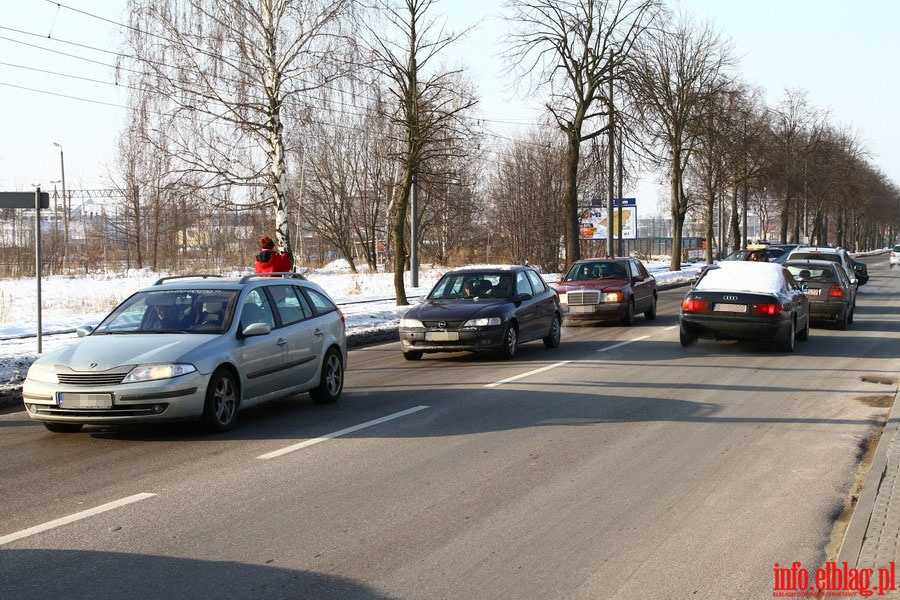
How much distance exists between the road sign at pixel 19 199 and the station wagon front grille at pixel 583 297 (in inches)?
460

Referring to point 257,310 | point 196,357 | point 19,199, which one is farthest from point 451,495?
point 19,199

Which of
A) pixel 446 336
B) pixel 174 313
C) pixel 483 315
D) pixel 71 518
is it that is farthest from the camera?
pixel 483 315

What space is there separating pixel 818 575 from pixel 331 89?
23252mm

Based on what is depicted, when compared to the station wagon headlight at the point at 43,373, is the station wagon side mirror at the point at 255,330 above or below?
above

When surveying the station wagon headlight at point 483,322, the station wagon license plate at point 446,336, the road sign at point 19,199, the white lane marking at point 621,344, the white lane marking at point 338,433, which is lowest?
the white lane marking at point 338,433

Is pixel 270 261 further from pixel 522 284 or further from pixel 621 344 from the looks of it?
pixel 621 344

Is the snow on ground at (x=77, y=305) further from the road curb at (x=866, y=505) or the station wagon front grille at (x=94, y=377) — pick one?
the road curb at (x=866, y=505)

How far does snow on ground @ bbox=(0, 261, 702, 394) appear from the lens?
17062mm

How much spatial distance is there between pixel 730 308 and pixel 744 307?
235mm

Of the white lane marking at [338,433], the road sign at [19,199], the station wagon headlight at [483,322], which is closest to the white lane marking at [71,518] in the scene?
the white lane marking at [338,433]

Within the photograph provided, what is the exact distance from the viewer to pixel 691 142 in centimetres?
4969

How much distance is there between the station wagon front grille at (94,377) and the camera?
853cm

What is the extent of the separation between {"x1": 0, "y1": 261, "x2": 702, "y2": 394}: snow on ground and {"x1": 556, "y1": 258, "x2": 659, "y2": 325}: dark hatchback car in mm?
4169

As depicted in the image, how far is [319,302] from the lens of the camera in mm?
11648
